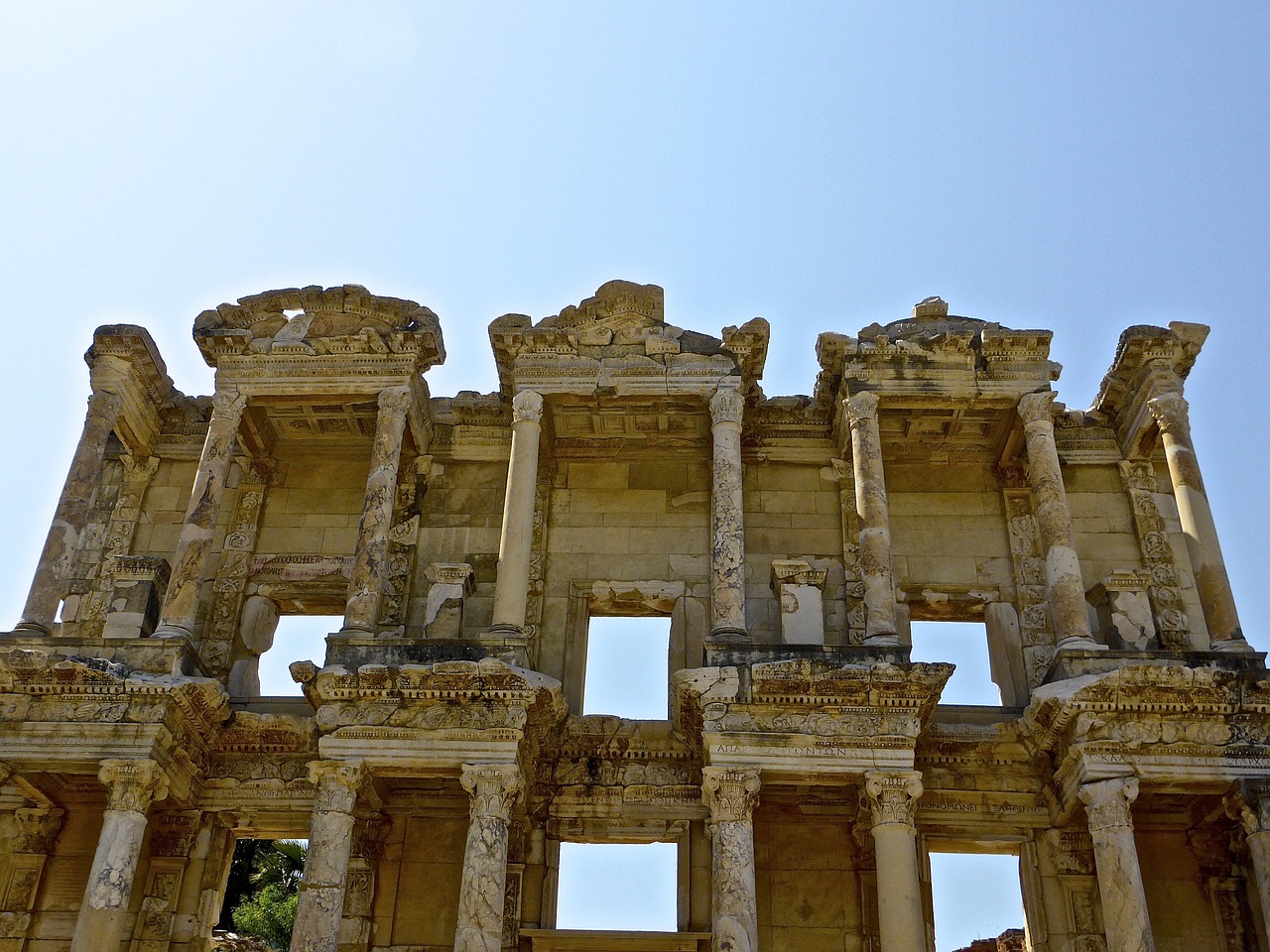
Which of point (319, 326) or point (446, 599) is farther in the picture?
point (319, 326)

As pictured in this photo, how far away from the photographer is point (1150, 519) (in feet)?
53.9

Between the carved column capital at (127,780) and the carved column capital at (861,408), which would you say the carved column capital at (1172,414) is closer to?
the carved column capital at (861,408)

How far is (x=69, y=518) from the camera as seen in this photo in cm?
1510

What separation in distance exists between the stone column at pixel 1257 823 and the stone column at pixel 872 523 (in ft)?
12.6

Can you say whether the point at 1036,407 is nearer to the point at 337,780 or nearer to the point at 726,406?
the point at 726,406

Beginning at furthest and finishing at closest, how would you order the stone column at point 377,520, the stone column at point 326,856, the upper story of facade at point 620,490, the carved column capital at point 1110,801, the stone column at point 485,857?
the upper story of facade at point 620,490, the stone column at point 377,520, the carved column capital at point 1110,801, the stone column at point 326,856, the stone column at point 485,857

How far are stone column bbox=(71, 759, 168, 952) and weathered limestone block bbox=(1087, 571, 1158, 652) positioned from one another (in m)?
11.5

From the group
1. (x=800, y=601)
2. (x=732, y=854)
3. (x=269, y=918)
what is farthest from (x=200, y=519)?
(x=269, y=918)

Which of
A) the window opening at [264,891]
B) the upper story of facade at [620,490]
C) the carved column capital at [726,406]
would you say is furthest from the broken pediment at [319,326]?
the window opening at [264,891]

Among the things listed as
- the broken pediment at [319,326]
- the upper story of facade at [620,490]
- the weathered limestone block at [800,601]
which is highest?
the broken pediment at [319,326]

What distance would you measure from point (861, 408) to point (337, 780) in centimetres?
792

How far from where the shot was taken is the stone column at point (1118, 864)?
1180 cm

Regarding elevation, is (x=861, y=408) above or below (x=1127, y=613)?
above

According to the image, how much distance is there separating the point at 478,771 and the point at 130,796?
3788 mm
